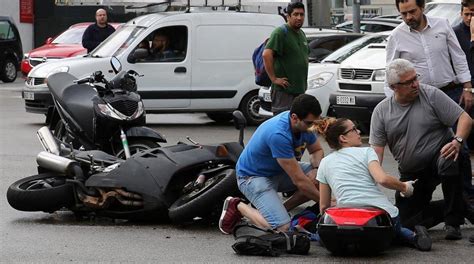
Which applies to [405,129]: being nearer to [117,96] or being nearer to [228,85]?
[117,96]

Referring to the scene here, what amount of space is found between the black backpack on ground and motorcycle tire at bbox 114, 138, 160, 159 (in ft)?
10.5

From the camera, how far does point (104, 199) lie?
32.1 feet

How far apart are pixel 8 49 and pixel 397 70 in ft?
84.0

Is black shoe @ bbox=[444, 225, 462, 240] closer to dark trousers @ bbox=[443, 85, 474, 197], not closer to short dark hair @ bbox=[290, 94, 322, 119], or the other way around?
dark trousers @ bbox=[443, 85, 474, 197]

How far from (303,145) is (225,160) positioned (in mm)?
845

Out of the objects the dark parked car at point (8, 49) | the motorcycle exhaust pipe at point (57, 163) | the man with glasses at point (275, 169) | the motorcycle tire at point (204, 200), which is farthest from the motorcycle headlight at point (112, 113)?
the dark parked car at point (8, 49)

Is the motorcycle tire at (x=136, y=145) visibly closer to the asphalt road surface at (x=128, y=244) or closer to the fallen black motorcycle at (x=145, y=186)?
the asphalt road surface at (x=128, y=244)

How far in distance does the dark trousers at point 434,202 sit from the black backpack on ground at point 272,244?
1.09 metres

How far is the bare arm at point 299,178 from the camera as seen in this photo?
8.88m

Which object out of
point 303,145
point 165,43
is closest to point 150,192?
point 303,145

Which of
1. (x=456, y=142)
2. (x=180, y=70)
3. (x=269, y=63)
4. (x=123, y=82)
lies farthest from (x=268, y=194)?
(x=180, y=70)

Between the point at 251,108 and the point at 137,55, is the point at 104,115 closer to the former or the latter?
the point at 137,55

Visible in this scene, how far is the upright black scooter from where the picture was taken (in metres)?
11.7

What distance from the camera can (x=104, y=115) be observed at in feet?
38.3
